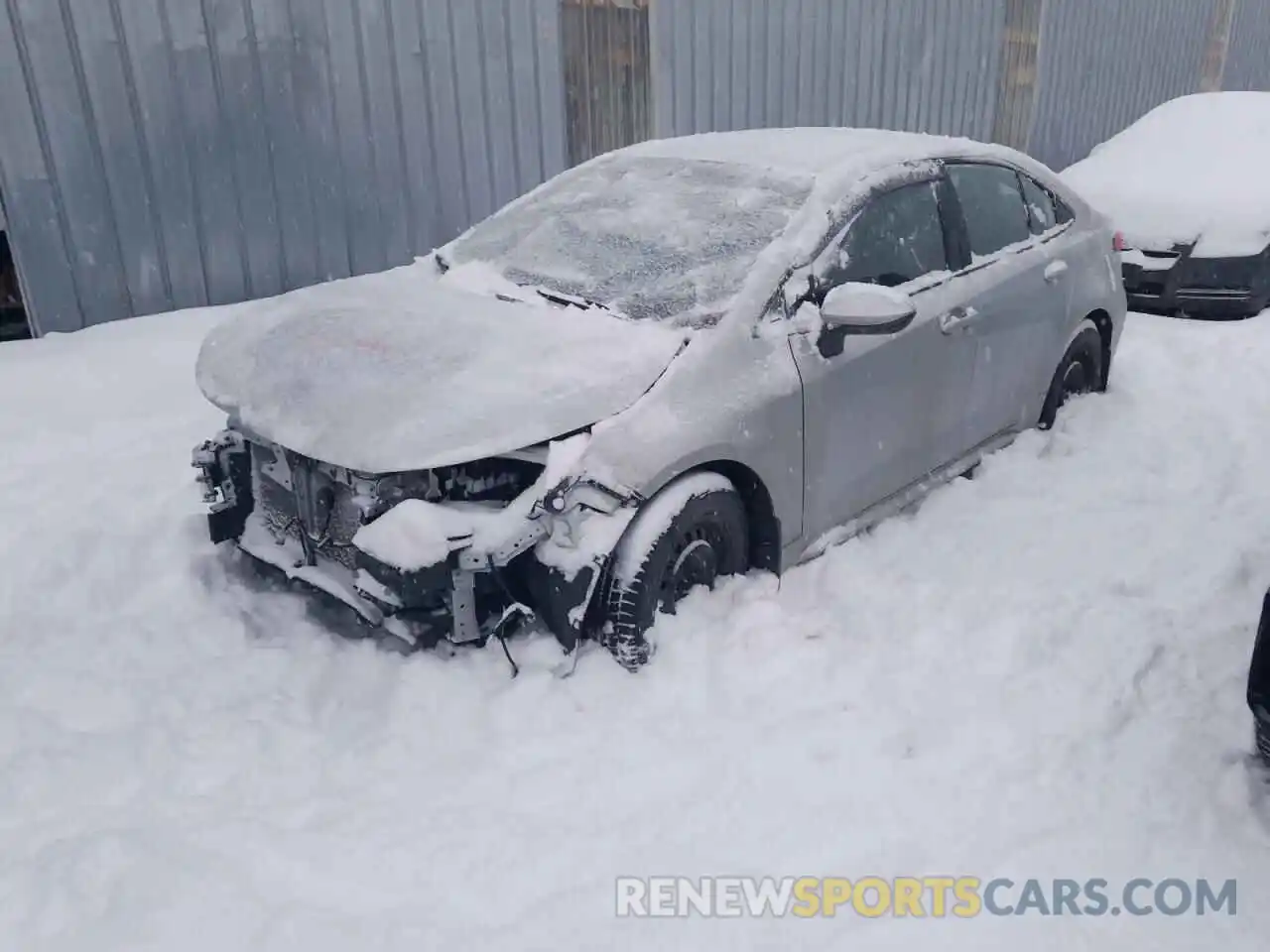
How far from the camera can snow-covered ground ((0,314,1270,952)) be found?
8.13 feet

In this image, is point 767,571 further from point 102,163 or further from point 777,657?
point 102,163

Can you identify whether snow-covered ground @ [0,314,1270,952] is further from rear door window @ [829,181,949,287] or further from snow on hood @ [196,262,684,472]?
rear door window @ [829,181,949,287]

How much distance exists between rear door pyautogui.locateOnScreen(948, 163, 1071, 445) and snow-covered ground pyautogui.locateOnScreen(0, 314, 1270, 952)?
568 mm

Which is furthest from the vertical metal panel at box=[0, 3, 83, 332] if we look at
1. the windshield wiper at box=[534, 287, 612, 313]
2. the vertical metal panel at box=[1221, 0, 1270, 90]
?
the vertical metal panel at box=[1221, 0, 1270, 90]

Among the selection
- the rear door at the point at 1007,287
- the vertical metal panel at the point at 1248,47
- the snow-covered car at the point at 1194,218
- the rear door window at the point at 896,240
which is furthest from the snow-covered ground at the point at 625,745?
the vertical metal panel at the point at 1248,47

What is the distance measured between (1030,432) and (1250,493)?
1.00 metres

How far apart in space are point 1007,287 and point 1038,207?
68 cm

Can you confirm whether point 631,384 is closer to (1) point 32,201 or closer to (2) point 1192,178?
(1) point 32,201

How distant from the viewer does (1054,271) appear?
4.77 meters

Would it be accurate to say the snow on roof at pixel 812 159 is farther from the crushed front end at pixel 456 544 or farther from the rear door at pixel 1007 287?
the crushed front end at pixel 456 544

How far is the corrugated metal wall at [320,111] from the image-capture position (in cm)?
563

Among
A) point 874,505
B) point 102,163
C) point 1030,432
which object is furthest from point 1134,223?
point 102,163

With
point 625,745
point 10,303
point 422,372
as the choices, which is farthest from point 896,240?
point 10,303

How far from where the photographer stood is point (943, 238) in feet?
13.7
